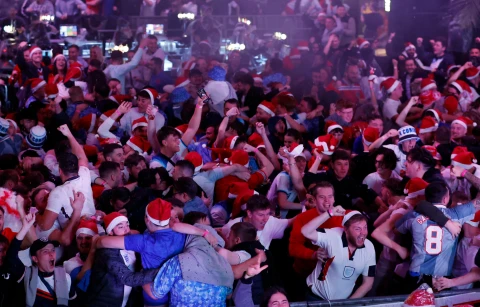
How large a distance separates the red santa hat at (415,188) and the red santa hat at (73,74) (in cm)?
634

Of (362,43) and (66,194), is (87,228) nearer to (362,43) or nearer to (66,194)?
(66,194)

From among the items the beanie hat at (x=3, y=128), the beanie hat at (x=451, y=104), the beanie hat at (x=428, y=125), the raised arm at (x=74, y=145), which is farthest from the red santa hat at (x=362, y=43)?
the raised arm at (x=74, y=145)

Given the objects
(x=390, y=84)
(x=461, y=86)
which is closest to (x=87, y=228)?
(x=390, y=84)

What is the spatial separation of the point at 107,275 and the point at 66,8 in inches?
473

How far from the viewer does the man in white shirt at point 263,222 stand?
6.59m

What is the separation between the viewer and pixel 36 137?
8.70 meters

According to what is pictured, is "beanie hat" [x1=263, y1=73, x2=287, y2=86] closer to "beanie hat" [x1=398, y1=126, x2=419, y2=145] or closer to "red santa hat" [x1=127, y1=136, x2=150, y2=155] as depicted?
"beanie hat" [x1=398, y1=126, x2=419, y2=145]

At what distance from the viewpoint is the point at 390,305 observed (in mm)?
5941

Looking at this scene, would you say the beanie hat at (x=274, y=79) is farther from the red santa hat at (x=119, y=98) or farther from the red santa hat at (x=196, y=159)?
the red santa hat at (x=196, y=159)

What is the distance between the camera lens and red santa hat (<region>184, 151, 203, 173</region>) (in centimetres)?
807

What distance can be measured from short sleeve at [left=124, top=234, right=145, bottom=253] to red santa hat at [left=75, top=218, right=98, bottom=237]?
2.70 feet

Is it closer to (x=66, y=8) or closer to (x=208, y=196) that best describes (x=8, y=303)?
(x=208, y=196)

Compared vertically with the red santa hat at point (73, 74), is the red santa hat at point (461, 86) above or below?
above

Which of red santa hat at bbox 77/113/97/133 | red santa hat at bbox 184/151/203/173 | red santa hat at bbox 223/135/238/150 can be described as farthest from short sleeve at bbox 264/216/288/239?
red santa hat at bbox 77/113/97/133
